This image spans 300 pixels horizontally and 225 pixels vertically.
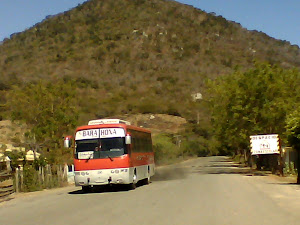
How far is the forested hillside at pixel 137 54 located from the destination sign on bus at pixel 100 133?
7349 centimetres

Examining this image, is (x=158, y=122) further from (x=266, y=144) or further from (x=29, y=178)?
(x=29, y=178)

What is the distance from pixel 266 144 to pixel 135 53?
93.9 meters

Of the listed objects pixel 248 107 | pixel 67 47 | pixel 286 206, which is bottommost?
pixel 286 206

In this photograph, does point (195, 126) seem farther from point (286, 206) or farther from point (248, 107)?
point (286, 206)

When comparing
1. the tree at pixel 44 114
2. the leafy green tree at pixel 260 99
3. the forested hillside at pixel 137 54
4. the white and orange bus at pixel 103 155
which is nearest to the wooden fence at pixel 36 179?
the tree at pixel 44 114

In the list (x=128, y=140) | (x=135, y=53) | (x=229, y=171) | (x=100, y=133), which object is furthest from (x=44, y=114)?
(x=135, y=53)

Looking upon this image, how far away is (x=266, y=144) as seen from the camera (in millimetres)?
37062

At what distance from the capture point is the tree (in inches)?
1366

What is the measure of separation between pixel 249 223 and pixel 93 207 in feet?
20.1

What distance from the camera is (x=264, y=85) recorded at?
1538 inches

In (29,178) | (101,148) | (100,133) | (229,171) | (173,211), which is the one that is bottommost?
(229,171)

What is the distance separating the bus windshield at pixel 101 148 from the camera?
911 inches

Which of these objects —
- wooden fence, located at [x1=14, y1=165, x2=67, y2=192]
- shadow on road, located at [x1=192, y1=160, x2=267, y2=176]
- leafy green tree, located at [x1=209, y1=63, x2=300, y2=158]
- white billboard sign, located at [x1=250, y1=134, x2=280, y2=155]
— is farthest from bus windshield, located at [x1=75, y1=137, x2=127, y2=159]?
shadow on road, located at [x1=192, y1=160, x2=267, y2=176]

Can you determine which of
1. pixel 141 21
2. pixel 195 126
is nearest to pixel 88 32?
pixel 141 21
